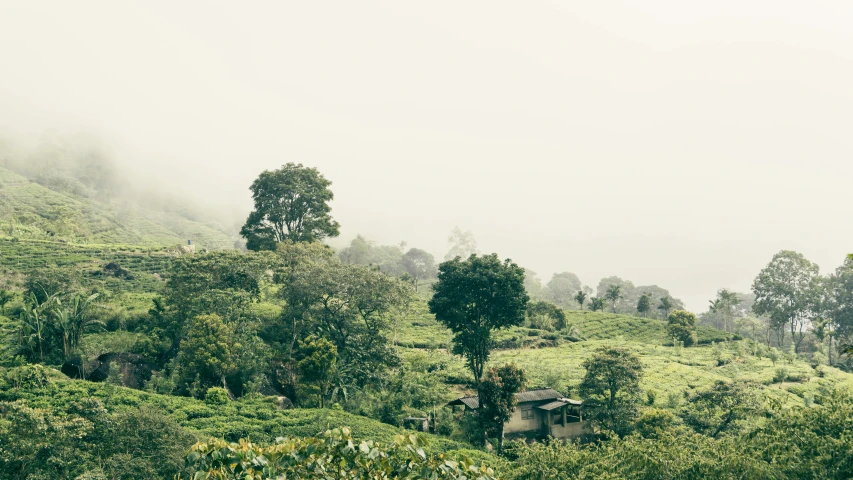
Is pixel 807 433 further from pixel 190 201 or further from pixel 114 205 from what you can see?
pixel 190 201

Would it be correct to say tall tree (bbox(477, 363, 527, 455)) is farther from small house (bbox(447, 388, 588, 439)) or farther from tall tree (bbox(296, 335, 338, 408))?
tall tree (bbox(296, 335, 338, 408))

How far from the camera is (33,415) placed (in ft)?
54.9

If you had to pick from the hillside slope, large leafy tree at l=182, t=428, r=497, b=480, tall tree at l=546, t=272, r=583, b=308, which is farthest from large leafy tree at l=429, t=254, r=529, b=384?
tall tree at l=546, t=272, r=583, b=308

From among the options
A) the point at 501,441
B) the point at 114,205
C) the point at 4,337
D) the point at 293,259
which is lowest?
the point at 501,441

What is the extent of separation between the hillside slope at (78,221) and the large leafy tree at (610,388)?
4958 cm

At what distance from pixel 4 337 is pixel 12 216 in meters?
47.5

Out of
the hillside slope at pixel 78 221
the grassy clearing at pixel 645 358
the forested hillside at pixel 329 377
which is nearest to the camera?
the forested hillside at pixel 329 377

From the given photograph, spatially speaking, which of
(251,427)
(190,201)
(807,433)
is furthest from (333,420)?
(190,201)

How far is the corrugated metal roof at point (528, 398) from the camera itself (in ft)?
105

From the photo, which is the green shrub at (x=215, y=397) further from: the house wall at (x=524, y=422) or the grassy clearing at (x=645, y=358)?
the grassy clearing at (x=645, y=358)

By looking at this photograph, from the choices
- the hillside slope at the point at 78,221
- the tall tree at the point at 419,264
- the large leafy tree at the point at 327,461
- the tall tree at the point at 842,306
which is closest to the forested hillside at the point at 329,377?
the large leafy tree at the point at 327,461

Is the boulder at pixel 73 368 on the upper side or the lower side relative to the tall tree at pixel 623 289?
lower

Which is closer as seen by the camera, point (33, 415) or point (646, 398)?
point (33, 415)

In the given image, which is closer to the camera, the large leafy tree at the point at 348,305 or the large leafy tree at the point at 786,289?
the large leafy tree at the point at 348,305
